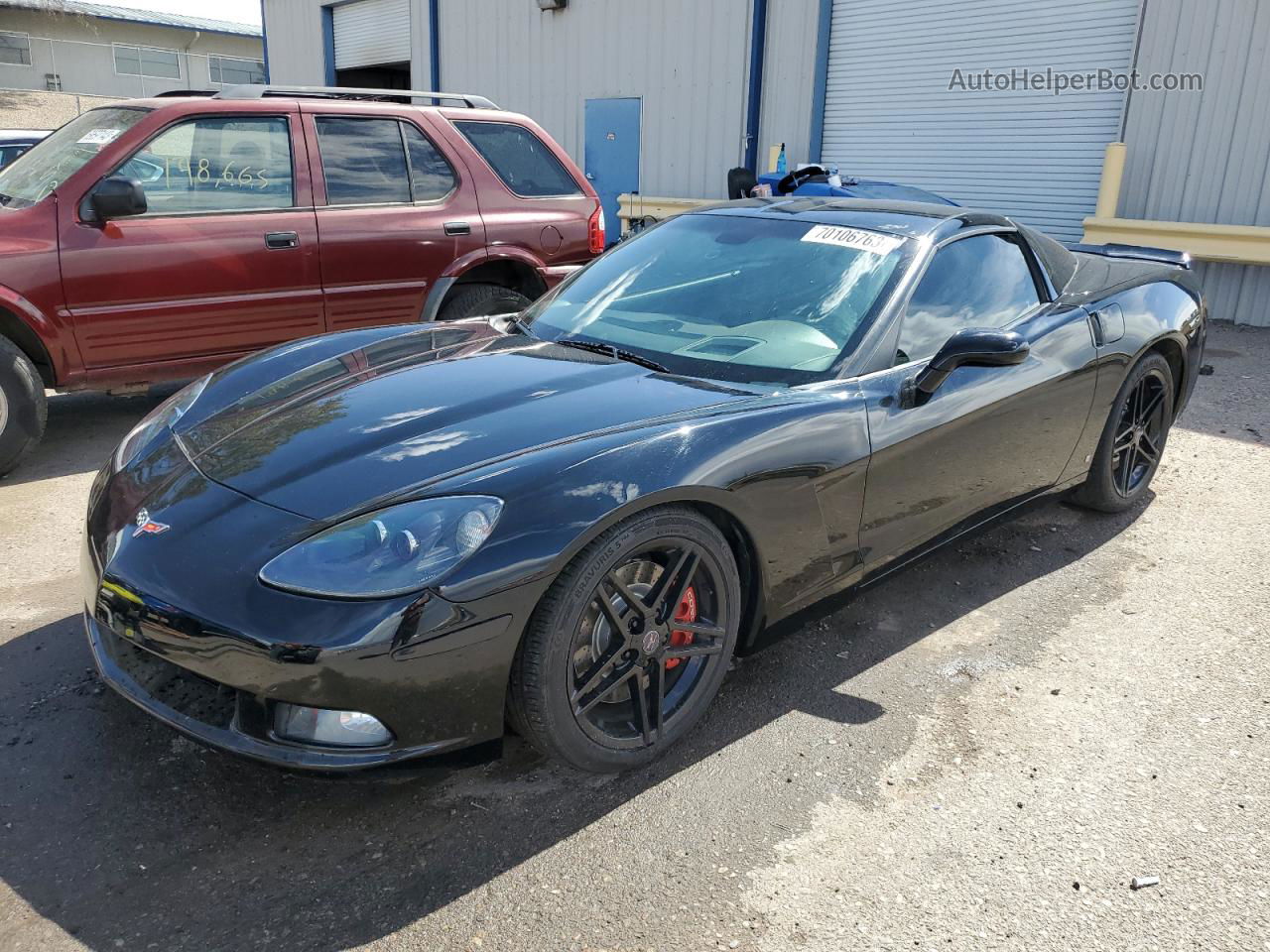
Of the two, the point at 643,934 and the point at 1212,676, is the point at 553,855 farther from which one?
the point at 1212,676

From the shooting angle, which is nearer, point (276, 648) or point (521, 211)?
point (276, 648)

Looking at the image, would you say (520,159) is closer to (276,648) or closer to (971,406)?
(971,406)

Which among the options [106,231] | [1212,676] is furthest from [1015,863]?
[106,231]

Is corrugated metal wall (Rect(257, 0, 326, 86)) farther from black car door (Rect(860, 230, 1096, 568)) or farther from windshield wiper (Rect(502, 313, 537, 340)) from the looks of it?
black car door (Rect(860, 230, 1096, 568))

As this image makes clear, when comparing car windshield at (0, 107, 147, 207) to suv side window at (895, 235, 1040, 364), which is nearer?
suv side window at (895, 235, 1040, 364)

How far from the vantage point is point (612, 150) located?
587 inches

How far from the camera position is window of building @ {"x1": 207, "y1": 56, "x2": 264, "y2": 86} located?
4012 centimetres

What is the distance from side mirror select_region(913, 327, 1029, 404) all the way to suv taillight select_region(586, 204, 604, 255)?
146 inches

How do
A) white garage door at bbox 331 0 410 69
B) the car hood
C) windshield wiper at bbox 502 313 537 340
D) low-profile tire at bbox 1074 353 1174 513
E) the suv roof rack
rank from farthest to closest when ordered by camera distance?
white garage door at bbox 331 0 410 69, the suv roof rack, low-profile tire at bbox 1074 353 1174 513, windshield wiper at bbox 502 313 537 340, the car hood

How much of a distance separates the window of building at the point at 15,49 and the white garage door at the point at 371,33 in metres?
21.6

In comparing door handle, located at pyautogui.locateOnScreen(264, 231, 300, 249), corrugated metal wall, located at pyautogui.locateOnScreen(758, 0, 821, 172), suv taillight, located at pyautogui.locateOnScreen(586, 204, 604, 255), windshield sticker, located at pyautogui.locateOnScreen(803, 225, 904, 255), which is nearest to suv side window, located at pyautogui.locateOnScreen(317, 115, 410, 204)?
door handle, located at pyautogui.locateOnScreen(264, 231, 300, 249)

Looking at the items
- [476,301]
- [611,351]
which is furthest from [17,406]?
[611,351]

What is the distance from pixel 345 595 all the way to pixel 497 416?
70 cm

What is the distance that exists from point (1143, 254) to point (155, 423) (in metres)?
4.52
